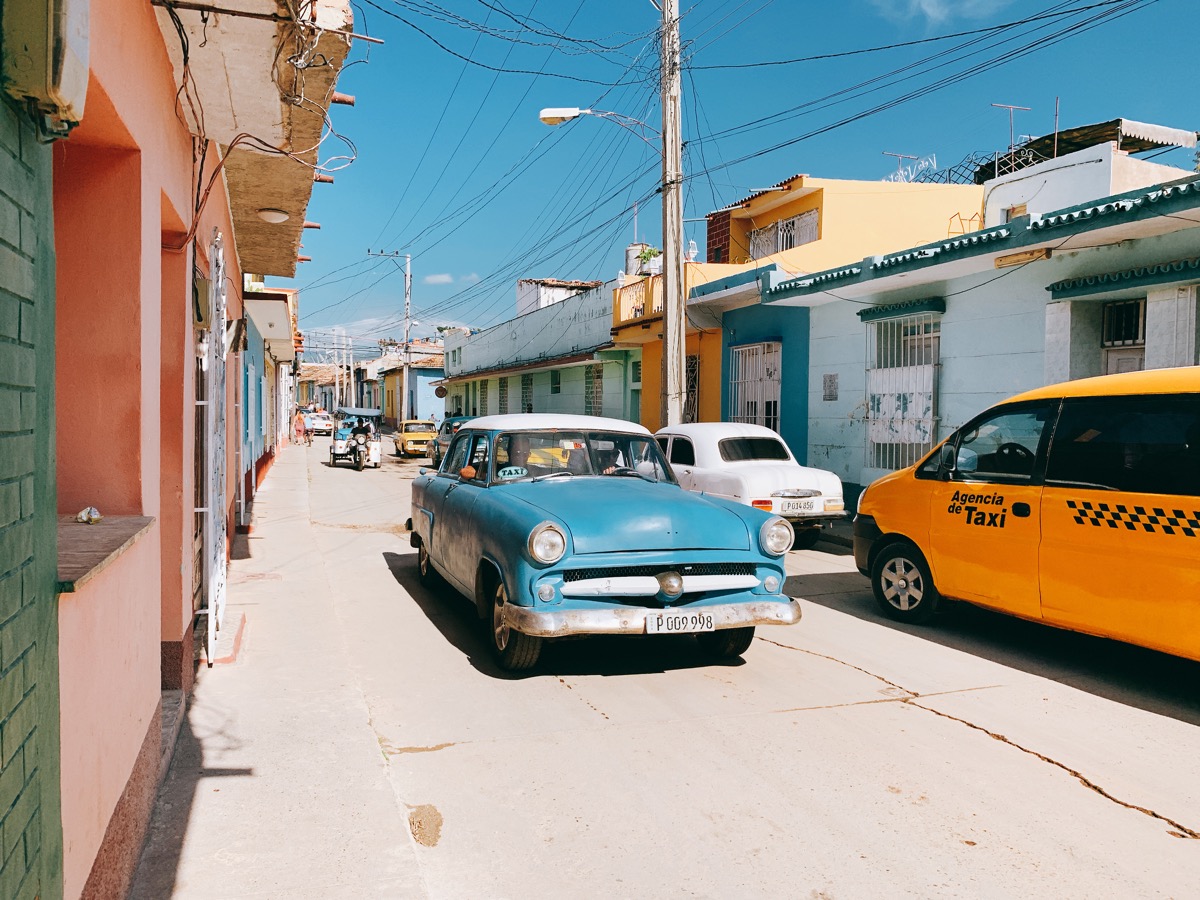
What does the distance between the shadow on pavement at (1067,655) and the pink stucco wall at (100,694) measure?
16.6 ft

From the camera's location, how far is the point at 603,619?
4.82 metres

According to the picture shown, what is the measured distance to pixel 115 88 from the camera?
119 inches

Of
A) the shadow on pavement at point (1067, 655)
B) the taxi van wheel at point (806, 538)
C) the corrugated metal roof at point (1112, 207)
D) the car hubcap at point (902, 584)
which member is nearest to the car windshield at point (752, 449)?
the taxi van wheel at point (806, 538)

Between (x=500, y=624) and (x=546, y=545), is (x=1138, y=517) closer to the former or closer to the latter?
(x=546, y=545)

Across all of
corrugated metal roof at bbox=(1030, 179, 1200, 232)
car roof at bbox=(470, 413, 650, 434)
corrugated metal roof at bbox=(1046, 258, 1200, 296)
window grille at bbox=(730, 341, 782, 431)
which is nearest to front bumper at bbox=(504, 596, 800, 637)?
car roof at bbox=(470, 413, 650, 434)

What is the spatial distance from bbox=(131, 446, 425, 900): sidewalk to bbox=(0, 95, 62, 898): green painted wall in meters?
1.03

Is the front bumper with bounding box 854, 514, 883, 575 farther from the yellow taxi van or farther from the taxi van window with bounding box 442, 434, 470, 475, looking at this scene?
the taxi van window with bounding box 442, 434, 470, 475

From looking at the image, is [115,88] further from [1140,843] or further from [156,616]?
Answer: [1140,843]

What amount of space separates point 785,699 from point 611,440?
244 centimetres

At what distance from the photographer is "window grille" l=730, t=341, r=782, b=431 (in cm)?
1633

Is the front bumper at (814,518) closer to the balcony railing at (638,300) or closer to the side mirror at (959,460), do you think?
the side mirror at (959,460)

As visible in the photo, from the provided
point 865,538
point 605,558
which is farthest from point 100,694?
point 865,538

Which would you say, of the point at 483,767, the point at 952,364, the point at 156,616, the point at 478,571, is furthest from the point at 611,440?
the point at 952,364

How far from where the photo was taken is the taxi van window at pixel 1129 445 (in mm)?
4840
